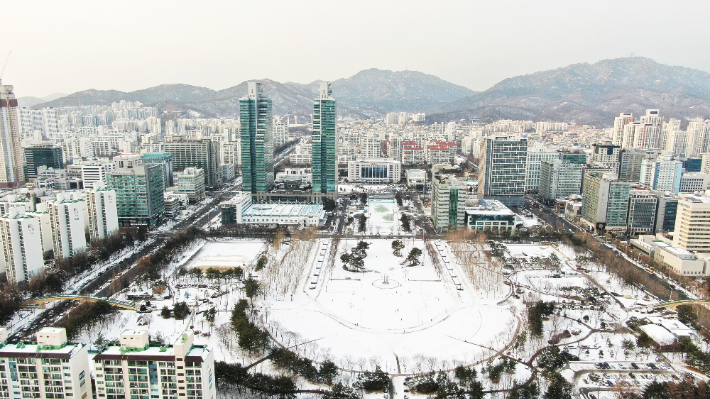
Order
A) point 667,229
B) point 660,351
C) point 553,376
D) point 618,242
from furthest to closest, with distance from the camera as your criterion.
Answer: point 667,229 → point 618,242 → point 660,351 → point 553,376

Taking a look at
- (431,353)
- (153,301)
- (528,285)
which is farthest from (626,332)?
(153,301)

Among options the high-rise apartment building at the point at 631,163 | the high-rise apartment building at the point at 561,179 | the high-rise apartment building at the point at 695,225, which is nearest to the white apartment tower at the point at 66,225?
the high-rise apartment building at the point at 695,225

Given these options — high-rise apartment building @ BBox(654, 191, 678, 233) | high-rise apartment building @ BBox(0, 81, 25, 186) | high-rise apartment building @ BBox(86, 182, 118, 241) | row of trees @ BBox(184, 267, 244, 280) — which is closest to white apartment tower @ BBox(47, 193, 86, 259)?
high-rise apartment building @ BBox(86, 182, 118, 241)

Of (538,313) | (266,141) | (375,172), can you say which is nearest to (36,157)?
(266,141)

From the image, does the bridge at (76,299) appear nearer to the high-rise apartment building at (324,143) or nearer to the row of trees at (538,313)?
the row of trees at (538,313)

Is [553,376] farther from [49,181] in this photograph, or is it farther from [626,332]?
[49,181]
